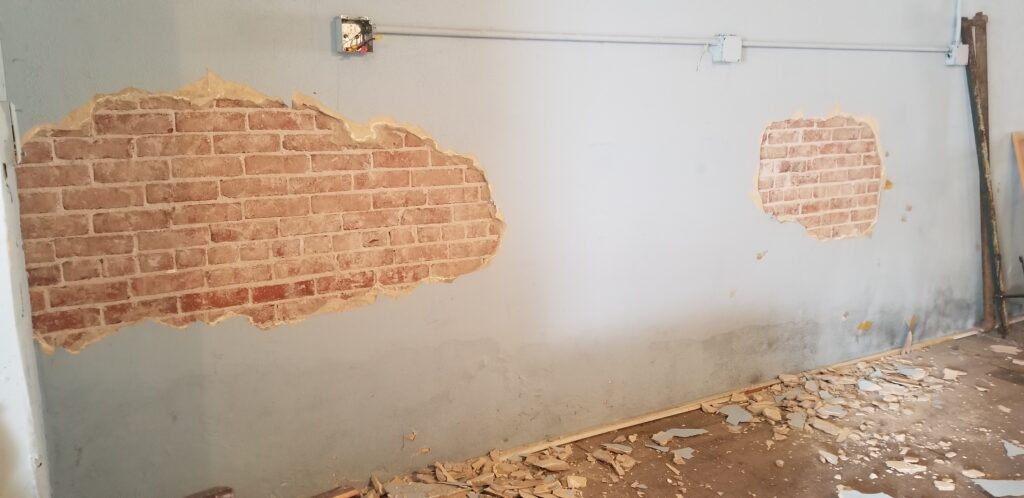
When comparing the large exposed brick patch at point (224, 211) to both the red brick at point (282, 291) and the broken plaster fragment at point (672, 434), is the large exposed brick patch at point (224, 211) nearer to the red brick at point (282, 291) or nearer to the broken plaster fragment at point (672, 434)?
the red brick at point (282, 291)

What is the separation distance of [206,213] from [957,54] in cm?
435

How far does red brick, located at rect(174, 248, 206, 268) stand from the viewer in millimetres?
2363

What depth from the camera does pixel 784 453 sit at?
123 inches

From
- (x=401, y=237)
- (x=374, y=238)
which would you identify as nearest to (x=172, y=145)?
(x=374, y=238)

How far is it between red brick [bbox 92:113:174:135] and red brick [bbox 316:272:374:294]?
0.76m

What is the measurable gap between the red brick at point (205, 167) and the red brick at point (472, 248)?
35.3 inches

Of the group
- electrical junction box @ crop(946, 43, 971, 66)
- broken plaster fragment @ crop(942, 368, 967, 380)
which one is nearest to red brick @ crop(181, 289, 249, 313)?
broken plaster fragment @ crop(942, 368, 967, 380)

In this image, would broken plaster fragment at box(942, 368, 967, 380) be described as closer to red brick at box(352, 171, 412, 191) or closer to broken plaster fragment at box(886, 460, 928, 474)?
broken plaster fragment at box(886, 460, 928, 474)

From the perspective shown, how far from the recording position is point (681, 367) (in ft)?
11.6

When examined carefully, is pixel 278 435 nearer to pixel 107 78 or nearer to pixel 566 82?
pixel 107 78

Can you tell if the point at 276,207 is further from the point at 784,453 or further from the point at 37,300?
the point at 784,453

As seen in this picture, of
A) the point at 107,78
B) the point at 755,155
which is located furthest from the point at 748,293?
the point at 107,78

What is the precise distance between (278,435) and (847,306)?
10.9ft

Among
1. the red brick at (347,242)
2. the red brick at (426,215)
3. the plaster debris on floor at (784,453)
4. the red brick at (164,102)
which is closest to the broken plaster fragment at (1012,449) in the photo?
the plaster debris on floor at (784,453)
